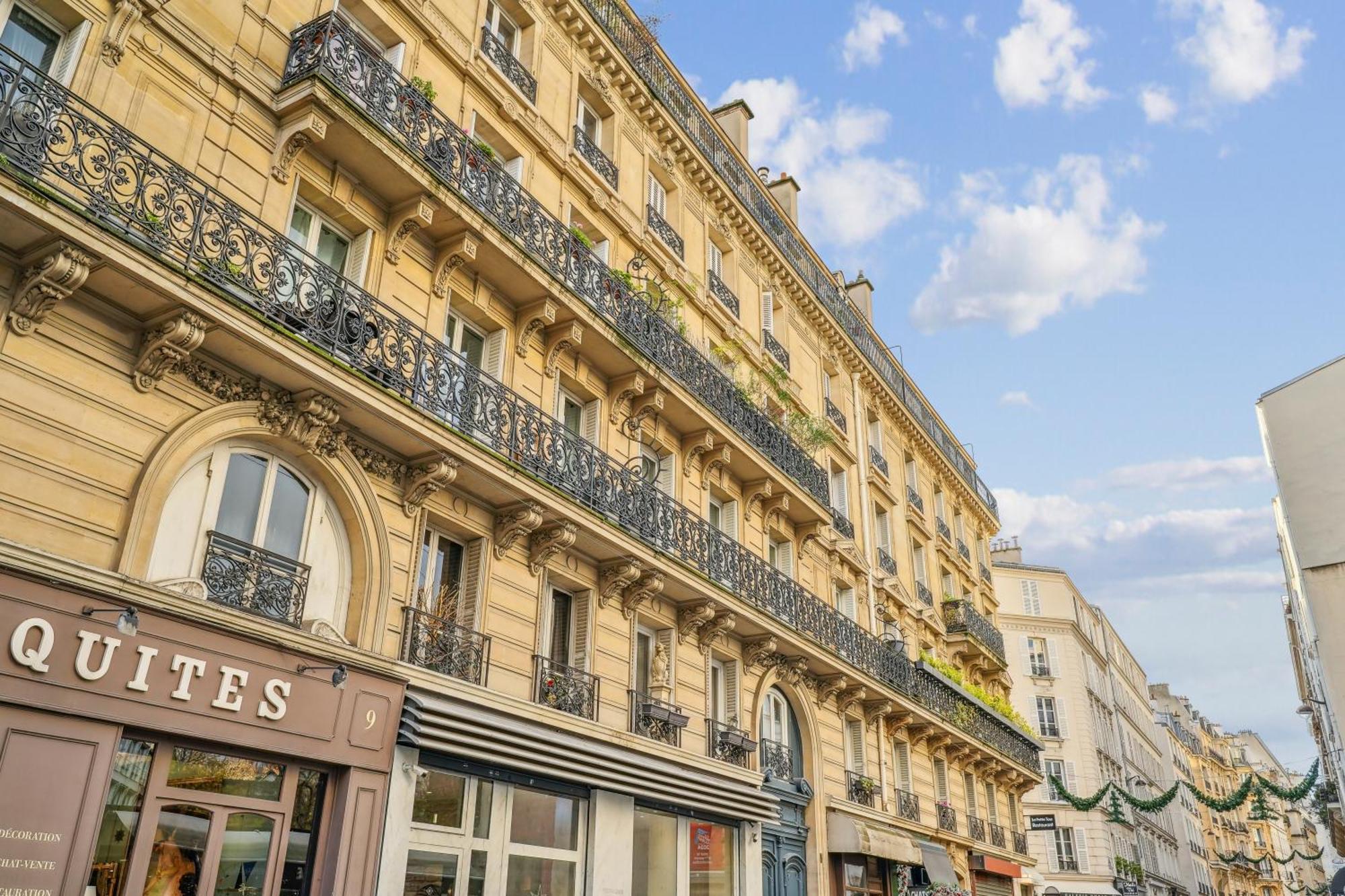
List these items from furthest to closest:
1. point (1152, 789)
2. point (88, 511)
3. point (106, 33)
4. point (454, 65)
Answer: point (1152, 789) < point (454, 65) < point (106, 33) < point (88, 511)

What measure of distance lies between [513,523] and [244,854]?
14.2 ft

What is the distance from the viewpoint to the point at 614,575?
42.3 feet

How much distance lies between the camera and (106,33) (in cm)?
859

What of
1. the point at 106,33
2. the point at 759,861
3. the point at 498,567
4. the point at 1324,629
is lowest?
the point at 759,861

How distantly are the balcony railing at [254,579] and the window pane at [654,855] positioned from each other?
571 cm

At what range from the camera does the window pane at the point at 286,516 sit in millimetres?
9172

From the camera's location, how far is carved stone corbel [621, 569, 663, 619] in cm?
1324

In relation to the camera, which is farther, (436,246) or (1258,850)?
(1258,850)

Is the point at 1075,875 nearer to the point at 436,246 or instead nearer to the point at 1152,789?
the point at 1152,789

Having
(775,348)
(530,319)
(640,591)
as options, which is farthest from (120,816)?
(775,348)

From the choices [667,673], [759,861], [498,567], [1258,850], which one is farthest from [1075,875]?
[1258,850]

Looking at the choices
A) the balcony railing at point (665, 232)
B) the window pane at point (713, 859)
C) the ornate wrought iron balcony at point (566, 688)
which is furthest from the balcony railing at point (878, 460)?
the ornate wrought iron balcony at point (566, 688)

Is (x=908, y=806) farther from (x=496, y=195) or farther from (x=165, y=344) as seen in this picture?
(x=165, y=344)

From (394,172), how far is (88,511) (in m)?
4.76
